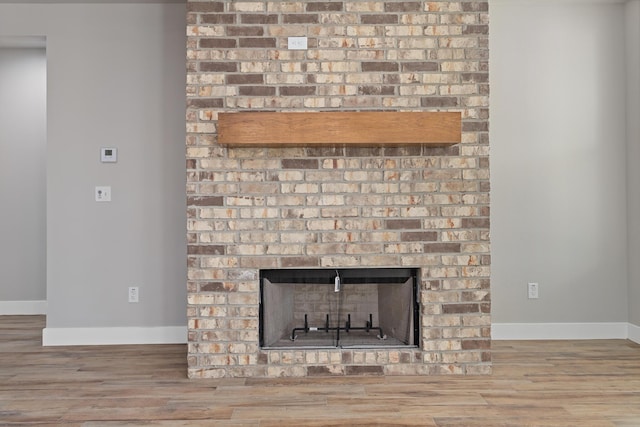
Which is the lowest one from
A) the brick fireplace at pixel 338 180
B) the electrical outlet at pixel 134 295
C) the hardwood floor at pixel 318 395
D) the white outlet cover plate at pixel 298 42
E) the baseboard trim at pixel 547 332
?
the hardwood floor at pixel 318 395

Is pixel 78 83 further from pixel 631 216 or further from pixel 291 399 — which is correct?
pixel 631 216

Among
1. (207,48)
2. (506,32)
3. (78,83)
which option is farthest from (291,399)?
(506,32)

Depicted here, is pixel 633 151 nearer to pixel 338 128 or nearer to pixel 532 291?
pixel 532 291

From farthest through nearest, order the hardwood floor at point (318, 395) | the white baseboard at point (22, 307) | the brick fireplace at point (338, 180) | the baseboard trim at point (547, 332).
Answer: the white baseboard at point (22, 307)
the baseboard trim at point (547, 332)
the brick fireplace at point (338, 180)
the hardwood floor at point (318, 395)

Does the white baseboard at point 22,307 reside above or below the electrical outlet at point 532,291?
below

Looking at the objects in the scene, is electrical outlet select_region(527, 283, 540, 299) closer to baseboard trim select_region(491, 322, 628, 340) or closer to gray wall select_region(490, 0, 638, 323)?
gray wall select_region(490, 0, 638, 323)

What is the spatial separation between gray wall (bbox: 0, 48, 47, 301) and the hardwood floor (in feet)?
5.43

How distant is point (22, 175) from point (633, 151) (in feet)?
16.9

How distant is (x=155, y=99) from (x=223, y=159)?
1.16 metres

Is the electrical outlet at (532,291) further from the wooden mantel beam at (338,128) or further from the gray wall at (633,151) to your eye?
the wooden mantel beam at (338,128)

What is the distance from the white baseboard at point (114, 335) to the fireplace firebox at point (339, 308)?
1.03 meters

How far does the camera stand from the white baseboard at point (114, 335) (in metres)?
4.00

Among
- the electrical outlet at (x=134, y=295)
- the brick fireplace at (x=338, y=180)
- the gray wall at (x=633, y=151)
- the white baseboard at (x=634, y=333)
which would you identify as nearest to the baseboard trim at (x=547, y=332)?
the white baseboard at (x=634, y=333)

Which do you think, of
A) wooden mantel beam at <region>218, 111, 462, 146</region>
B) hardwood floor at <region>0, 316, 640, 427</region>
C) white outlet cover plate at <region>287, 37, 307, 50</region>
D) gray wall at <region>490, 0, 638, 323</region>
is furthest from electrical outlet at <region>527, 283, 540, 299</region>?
white outlet cover plate at <region>287, 37, 307, 50</region>
